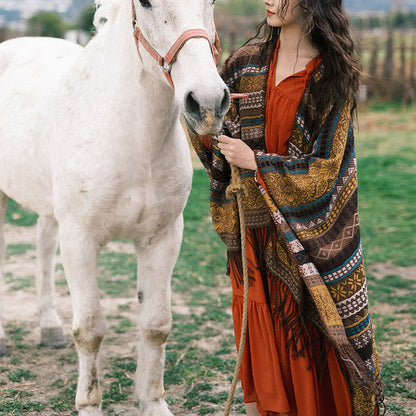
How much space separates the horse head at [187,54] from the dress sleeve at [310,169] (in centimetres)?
38

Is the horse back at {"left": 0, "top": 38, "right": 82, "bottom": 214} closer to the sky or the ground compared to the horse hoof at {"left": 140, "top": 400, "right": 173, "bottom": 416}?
closer to the sky

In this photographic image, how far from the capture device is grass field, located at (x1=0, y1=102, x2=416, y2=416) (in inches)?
109

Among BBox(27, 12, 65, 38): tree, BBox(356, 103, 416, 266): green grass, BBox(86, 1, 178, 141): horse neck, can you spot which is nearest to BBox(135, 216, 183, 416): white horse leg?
BBox(86, 1, 178, 141): horse neck

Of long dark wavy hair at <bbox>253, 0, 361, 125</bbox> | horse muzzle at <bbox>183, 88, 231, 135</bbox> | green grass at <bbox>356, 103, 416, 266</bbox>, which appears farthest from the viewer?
green grass at <bbox>356, 103, 416, 266</bbox>

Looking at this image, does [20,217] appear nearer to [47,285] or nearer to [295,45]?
[47,285]

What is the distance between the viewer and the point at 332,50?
1.99 meters

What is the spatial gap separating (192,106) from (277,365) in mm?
1114

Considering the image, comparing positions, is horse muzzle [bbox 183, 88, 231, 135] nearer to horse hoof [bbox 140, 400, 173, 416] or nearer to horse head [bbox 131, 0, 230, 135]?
A: horse head [bbox 131, 0, 230, 135]

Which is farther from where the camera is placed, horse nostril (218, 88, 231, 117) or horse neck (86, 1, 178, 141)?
horse neck (86, 1, 178, 141)

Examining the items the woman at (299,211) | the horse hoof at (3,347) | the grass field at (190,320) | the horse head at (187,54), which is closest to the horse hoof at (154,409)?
the grass field at (190,320)

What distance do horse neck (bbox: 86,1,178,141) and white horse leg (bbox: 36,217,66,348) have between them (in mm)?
1363

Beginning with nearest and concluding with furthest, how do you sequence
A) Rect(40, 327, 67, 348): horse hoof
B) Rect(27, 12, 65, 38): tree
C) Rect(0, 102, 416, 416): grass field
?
Rect(0, 102, 416, 416): grass field, Rect(40, 327, 67, 348): horse hoof, Rect(27, 12, 65, 38): tree

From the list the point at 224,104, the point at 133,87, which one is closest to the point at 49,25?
the point at 133,87

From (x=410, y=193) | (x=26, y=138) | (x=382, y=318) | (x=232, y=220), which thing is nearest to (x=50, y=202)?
(x=26, y=138)
